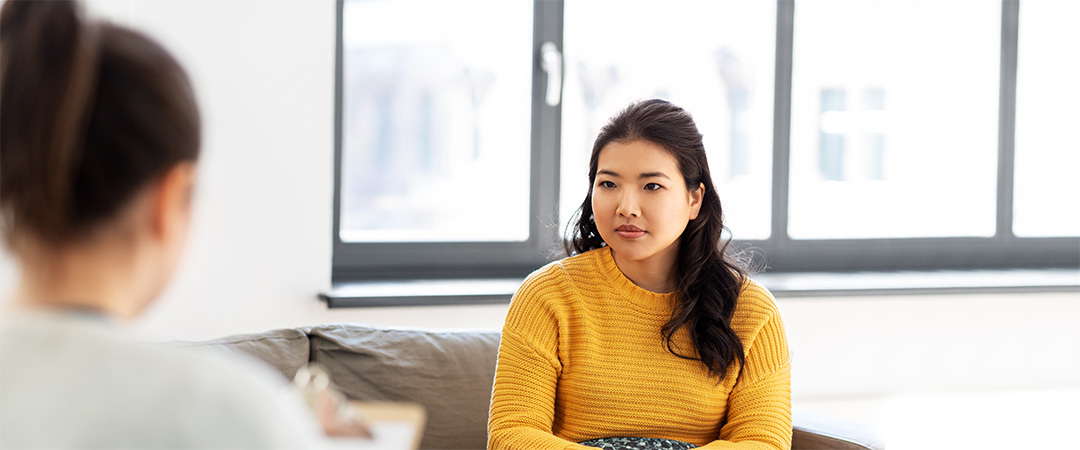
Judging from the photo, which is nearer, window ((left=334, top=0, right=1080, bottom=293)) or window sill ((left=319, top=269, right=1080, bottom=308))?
window sill ((left=319, top=269, right=1080, bottom=308))

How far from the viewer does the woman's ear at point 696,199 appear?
1.89 m

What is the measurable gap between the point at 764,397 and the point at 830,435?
0.83ft

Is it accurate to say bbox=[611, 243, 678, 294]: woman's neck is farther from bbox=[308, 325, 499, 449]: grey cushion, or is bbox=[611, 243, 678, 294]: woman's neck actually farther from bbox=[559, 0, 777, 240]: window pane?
bbox=[559, 0, 777, 240]: window pane

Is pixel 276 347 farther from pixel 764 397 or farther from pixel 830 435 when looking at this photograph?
pixel 830 435

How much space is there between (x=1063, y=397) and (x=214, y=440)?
3.42m

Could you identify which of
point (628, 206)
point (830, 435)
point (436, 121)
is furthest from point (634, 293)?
point (436, 121)

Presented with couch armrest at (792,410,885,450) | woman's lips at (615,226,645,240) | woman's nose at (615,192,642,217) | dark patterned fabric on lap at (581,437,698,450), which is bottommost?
couch armrest at (792,410,885,450)

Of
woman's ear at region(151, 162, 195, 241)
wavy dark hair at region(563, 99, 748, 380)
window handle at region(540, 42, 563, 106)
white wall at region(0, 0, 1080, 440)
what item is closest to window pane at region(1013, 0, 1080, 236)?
white wall at region(0, 0, 1080, 440)

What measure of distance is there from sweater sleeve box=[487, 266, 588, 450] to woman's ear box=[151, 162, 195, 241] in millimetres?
1132

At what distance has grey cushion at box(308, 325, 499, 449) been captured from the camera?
2133 mm

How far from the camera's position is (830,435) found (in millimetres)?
1988

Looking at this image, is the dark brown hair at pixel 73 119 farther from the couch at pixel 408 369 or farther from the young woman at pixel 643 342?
the couch at pixel 408 369

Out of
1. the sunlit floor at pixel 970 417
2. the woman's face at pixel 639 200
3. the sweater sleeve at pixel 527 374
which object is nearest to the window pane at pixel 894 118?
the sunlit floor at pixel 970 417

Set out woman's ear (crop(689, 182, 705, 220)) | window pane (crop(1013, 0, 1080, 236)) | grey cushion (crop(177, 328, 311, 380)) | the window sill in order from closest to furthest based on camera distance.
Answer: woman's ear (crop(689, 182, 705, 220)), grey cushion (crop(177, 328, 311, 380)), the window sill, window pane (crop(1013, 0, 1080, 236))
